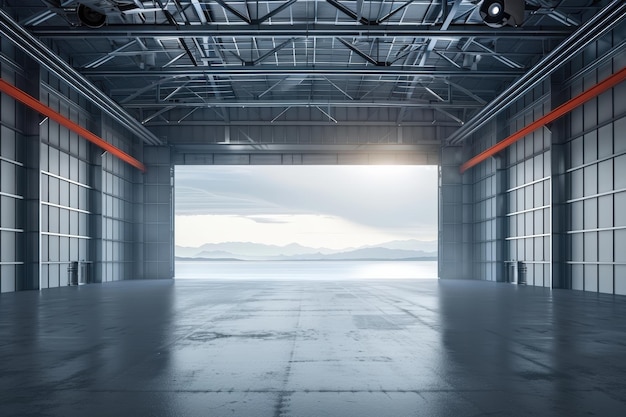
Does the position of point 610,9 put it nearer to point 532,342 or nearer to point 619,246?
point 619,246

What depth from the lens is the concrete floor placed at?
670cm

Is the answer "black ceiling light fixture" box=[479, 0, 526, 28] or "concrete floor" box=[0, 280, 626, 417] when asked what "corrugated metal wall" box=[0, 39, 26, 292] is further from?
"black ceiling light fixture" box=[479, 0, 526, 28]

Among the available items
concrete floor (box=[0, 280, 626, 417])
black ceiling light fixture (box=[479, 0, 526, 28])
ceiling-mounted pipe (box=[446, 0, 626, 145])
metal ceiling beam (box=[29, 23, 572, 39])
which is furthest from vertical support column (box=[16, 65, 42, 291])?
ceiling-mounted pipe (box=[446, 0, 626, 145])

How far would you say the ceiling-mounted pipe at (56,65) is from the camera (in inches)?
887

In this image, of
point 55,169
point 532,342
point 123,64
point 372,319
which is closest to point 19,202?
point 55,169

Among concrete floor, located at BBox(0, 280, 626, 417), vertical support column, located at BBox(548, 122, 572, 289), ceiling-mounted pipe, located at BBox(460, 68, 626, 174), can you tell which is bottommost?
concrete floor, located at BBox(0, 280, 626, 417)

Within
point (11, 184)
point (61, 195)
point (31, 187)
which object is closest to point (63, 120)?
point (31, 187)

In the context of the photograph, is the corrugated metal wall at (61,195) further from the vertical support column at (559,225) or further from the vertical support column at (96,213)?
the vertical support column at (559,225)

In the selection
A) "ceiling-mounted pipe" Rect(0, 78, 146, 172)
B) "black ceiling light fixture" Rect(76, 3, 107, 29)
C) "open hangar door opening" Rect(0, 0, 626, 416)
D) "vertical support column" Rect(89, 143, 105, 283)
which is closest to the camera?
"open hangar door opening" Rect(0, 0, 626, 416)

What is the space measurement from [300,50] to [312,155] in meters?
16.1

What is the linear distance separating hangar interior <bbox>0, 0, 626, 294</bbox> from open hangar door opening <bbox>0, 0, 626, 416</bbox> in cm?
16

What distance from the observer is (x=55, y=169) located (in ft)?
111

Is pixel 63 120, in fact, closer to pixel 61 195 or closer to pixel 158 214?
pixel 61 195

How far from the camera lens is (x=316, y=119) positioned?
44.9 m
